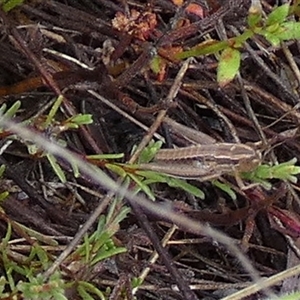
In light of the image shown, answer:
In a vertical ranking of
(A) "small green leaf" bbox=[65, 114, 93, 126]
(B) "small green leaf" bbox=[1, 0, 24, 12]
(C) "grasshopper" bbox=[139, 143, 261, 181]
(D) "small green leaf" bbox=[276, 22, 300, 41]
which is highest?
(B) "small green leaf" bbox=[1, 0, 24, 12]

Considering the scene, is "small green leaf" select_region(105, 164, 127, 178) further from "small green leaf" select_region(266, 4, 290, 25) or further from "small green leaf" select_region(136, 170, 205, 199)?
"small green leaf" select_region(266, 4, 290, 25)

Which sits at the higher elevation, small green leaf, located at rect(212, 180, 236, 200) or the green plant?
the green plant

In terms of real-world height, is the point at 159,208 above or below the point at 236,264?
above

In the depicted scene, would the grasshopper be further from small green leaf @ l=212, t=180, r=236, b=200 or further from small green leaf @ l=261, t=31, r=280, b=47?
small green leaf @ l=261, t=31, r=280, b=47

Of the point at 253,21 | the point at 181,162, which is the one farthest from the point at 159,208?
the point at 253,21

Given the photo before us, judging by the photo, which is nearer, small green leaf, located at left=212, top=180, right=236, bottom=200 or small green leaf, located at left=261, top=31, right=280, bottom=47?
small green leaf, located at left=261, top=31, right=280, bottom=47

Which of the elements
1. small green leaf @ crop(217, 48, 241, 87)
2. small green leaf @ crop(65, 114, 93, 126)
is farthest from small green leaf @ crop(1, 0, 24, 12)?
small green leaf @ crop(217, 48, 241, 87)

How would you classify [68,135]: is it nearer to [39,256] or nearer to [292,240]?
[39,256]
